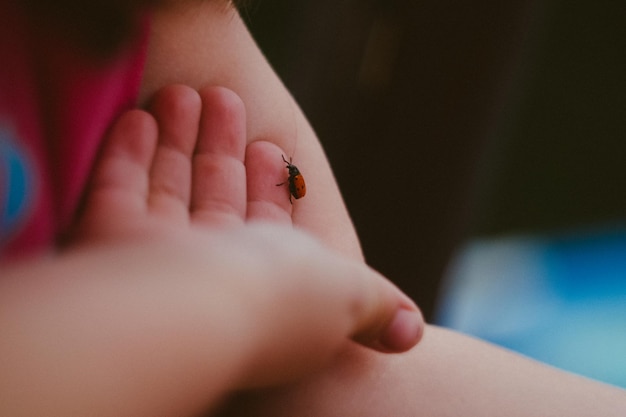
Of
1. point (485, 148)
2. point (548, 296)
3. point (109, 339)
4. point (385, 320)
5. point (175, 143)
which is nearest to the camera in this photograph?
point (109, 339)

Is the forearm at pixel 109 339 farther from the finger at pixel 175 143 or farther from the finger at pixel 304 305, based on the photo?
the finger at pixel 175 143

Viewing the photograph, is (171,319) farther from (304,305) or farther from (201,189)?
(201,189)

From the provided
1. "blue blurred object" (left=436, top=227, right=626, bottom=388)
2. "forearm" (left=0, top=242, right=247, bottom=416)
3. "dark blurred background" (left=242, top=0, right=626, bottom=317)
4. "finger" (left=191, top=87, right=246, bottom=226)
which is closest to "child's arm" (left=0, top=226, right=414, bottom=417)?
"forearm" (left=0, top=242, right=247, bottom=416)

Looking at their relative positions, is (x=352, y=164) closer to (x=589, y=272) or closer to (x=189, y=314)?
(x=589, y=272)

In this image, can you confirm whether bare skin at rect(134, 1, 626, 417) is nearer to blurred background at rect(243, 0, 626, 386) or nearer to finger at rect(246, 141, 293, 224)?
finger at rect(246, 141, 293, 224)

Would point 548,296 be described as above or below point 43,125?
below

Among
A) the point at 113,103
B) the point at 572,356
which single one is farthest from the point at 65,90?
the point at 572,356

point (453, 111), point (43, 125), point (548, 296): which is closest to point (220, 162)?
point (43, 125)
